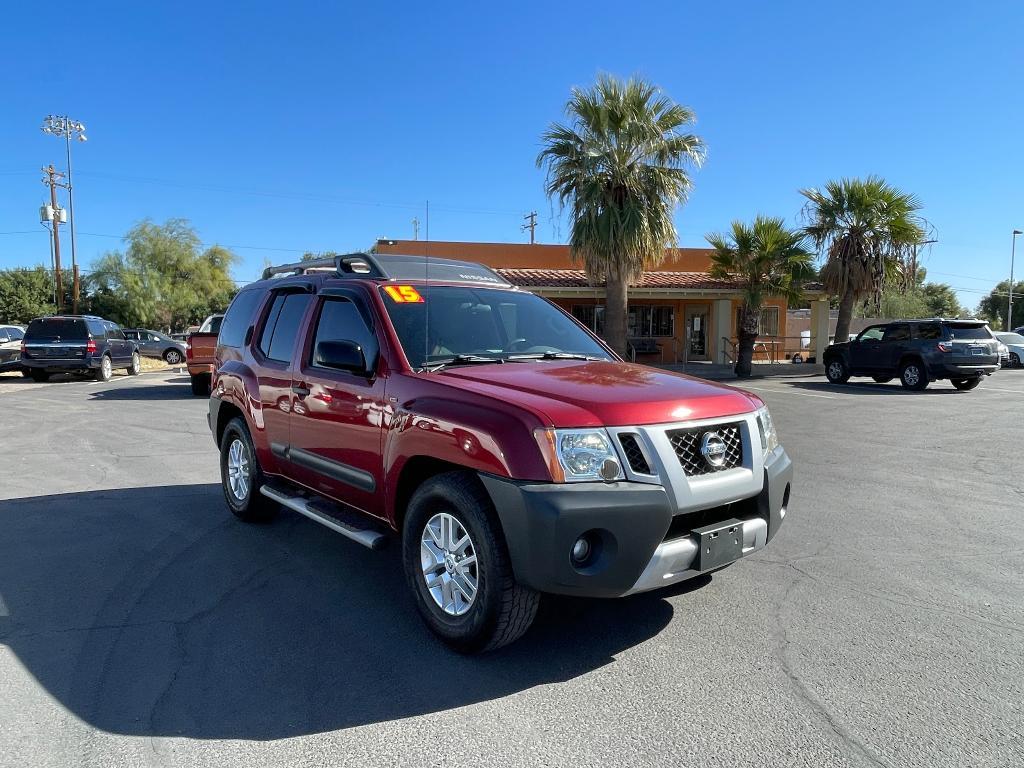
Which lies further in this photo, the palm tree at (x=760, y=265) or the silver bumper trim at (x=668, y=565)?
the palm tree at (x=760, y=265)

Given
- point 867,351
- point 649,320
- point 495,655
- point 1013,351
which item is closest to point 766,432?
point 495,655

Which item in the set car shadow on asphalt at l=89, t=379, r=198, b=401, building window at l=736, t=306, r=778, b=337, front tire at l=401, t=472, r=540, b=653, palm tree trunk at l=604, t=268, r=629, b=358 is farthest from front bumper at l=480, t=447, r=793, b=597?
building window at l=736, t=306, r=778, b=337

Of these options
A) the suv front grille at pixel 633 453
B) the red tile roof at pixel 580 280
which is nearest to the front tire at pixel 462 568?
the suv front grille at pixel 633 453

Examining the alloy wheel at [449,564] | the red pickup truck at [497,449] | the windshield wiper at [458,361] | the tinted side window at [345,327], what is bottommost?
the alloy wheel at [449,564]

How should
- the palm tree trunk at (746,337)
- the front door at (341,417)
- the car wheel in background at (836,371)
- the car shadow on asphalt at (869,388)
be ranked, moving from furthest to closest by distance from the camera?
the palm tree trunk at (746,337) → the car wheel in background at (836,371) → the car shadow on asphalt at (869,388) → the front door at (341,417)

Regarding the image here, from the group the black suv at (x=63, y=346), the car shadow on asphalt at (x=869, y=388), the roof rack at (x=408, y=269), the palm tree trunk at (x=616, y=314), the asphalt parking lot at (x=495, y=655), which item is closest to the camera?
the asphalt parking lot at (x=495, y=655)

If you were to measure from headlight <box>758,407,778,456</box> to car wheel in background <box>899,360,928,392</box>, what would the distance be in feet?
51.0

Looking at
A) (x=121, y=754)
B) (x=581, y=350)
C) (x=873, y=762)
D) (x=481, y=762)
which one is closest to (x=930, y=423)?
(x=581, y=350)

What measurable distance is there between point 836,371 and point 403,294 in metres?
18.1

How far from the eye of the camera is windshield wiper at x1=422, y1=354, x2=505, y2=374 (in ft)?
12.8

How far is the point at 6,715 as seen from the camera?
2951 mm

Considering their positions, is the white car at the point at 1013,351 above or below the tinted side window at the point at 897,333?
below

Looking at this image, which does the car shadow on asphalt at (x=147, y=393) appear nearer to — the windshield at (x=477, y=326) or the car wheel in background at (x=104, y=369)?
the car wheel in background at (x=104, y=369)

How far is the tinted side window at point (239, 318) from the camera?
5863mm
